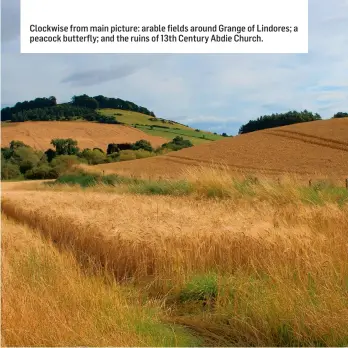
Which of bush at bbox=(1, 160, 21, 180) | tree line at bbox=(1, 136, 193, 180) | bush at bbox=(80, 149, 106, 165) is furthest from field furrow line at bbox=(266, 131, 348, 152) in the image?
bush at bbox=(1, 160, 21, 180)

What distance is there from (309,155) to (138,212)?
31819 mm

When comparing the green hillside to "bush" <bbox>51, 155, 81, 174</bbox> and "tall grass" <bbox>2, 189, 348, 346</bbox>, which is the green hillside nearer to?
"bush" <bbox>51, 155, 81, 174</bbox>

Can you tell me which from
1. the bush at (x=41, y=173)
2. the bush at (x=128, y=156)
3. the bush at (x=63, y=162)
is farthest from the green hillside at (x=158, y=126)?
the bush at (x=41, y=173)

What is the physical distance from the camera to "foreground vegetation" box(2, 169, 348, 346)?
210 inches

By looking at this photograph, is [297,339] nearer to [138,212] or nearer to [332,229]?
[332,229]

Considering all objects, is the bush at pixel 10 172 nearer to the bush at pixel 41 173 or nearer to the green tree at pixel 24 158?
the green tree at pixel 24 158

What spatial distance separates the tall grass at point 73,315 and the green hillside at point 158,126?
76659 mm

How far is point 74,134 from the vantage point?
80.1 metres

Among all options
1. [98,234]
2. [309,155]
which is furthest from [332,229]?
[309,155]

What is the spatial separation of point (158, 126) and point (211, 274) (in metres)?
89.3

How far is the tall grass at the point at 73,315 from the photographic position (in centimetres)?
491

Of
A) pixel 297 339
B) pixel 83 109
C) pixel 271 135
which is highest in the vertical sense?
pixel 83 109

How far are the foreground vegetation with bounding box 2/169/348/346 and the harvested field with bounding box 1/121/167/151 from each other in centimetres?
6731

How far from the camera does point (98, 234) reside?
9273mm
